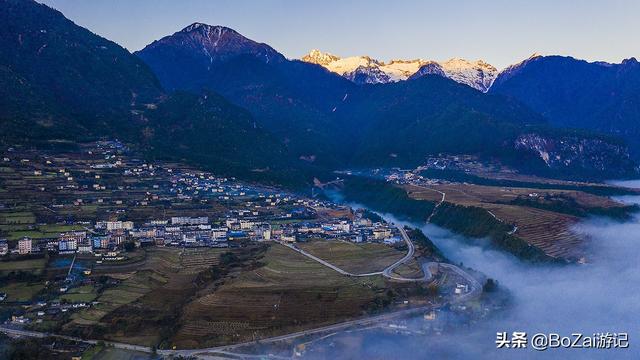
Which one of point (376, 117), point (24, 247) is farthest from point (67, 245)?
point (376, 117)

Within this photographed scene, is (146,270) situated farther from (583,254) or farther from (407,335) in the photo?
(583,254)

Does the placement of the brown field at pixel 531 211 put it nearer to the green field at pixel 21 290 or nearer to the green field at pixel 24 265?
the green field at pixel 21 290

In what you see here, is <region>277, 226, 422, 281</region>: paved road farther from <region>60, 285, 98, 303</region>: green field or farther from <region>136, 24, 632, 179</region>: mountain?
<region>136, 24, 632, 179</region>: mountain

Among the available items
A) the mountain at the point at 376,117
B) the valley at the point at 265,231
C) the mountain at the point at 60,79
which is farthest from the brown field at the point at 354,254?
the mountain at the point at 376,117

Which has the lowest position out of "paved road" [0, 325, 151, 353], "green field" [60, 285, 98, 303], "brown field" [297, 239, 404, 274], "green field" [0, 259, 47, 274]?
"paved road" [0, 325, 151, 353]

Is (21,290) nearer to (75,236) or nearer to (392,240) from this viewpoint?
(75,236)

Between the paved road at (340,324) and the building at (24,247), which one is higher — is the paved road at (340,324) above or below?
below

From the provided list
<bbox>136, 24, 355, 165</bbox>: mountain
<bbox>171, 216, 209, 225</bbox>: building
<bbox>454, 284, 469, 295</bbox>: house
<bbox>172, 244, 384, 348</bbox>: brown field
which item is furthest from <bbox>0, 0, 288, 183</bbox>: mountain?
<bbox>454, 284, 469, 295</bbox>: house
